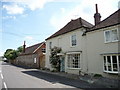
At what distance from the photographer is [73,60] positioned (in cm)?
1980

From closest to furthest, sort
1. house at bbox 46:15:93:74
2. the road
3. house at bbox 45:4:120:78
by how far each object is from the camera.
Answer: the road < house at bbox 45:4:120:78 < house at bbox 46:15:93:74

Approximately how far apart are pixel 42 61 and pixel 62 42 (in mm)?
10999

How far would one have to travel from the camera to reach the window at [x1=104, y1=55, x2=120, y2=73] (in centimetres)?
1378

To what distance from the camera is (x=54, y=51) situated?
74.3ft

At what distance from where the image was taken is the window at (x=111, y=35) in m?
14.6

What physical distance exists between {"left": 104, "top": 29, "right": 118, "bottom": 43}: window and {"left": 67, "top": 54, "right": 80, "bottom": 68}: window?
5.12 metres

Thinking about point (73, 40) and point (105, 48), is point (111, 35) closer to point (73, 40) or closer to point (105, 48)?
point (105, 48)

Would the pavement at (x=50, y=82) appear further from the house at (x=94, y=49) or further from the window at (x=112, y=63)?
the window at (x=112, y=63)

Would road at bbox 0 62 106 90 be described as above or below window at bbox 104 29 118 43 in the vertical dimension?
below

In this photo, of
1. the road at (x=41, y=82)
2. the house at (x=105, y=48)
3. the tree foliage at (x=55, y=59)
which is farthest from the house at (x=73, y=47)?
the road at (x=41, y=82)

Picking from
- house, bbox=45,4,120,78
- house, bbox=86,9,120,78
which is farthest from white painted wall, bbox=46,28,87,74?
house, bbox=86,9,120,78

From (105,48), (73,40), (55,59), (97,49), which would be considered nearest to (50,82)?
(97,49)

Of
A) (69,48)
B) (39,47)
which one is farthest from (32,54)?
(69,48)

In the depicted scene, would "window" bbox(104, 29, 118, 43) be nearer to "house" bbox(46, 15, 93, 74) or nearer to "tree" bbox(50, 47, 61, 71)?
"house" bbox(46, 15, 93, 74)
